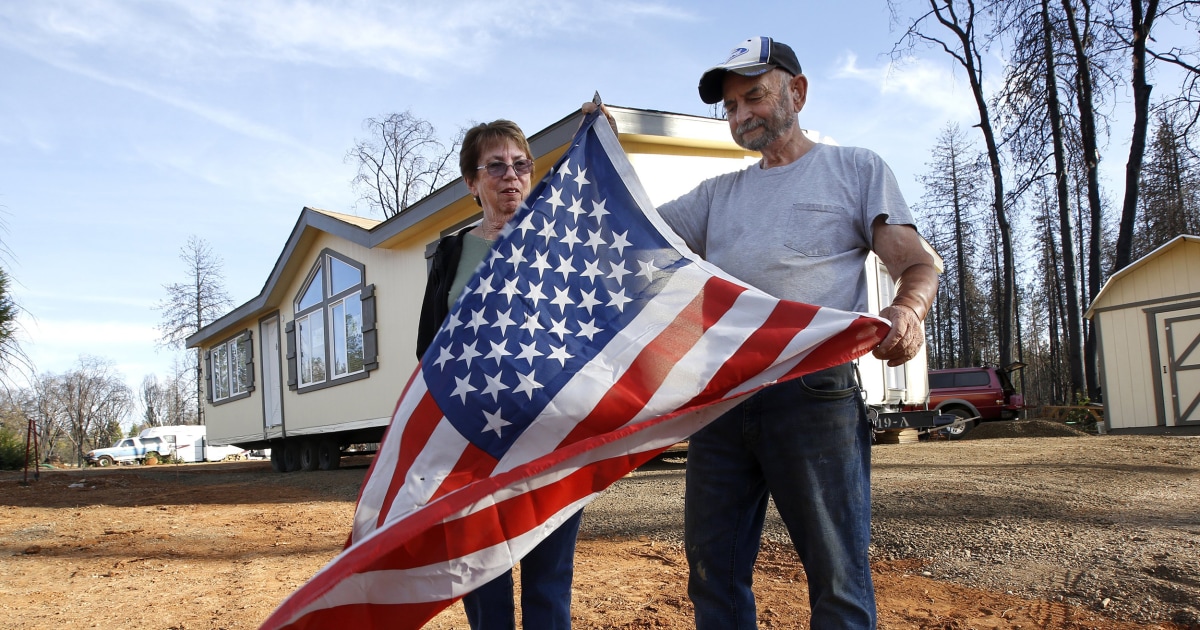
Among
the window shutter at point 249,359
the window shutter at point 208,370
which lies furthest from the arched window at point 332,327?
the window shutter at point 208,370

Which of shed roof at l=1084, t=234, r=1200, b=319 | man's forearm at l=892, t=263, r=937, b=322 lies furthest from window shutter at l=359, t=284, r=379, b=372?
shed roof at l=1084, t=234, r=1200, b=319

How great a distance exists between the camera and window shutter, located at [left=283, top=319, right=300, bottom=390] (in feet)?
52.7

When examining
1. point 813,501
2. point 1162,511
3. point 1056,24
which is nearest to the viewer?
point 813,501

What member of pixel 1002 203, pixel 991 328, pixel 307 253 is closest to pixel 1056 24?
pixel 1002 203

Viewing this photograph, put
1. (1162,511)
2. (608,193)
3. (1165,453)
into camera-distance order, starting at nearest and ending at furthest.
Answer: (608,193) < (1162,511) < (1165,453)

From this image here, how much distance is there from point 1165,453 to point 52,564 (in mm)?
10907

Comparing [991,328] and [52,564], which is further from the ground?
[991,328]

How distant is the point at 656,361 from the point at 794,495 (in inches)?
19.1

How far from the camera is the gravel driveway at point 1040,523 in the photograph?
393cm

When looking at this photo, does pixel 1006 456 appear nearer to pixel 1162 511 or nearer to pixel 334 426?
pixel 1162 511

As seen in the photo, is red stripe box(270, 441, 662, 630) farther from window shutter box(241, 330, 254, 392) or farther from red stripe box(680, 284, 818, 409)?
window shutter box(241, 330, 254, 392)

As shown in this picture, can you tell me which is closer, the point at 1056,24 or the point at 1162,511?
the point at 1162,511

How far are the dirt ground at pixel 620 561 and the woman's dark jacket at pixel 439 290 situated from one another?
1.68 m

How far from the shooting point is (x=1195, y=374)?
14.2 meters
